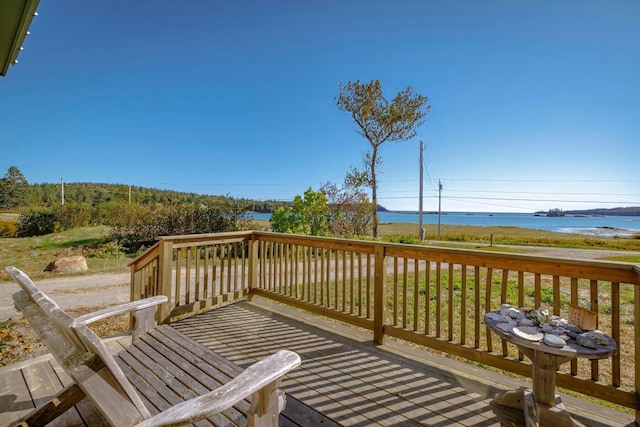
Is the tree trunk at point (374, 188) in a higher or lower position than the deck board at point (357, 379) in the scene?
higher

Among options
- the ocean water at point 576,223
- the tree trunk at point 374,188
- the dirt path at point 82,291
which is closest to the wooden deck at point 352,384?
the dirt path at point 82,291

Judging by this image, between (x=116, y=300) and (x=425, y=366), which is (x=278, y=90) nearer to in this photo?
(x=116, y=300)

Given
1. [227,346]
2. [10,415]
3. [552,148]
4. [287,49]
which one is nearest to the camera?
[10,415]

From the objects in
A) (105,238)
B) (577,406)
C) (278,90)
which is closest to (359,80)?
(278,90)

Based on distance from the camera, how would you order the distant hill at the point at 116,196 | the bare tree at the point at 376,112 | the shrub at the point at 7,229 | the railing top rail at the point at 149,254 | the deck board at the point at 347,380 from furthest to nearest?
1. the bare tree at the point at 376,112
2. the shrub at the point at 7,229
3. the distant hill at the point at 116,196
4. the railing top rail at the point at 149,254
5. the deck board at the point at 347,380

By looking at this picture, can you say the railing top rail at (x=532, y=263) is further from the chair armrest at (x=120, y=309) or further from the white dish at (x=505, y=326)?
the chair armrest at (x=120, y=309)

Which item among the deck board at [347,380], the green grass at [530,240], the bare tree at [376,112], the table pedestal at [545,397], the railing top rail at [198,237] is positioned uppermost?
the bare tree at [376,112]

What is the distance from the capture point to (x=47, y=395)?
213 cm

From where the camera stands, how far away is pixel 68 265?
25.3 feet

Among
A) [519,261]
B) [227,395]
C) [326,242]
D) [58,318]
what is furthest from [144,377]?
[519,261]

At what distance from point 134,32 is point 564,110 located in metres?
13.9

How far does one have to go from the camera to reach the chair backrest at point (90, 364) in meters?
0.79

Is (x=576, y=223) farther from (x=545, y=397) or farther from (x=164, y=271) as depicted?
(x=164, y=271)

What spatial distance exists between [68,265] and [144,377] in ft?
28.2
